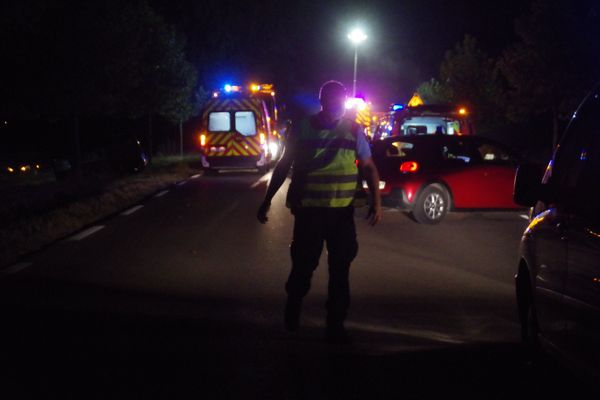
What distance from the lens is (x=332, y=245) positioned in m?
6.60

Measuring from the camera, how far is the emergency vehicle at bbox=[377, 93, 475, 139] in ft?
69.9

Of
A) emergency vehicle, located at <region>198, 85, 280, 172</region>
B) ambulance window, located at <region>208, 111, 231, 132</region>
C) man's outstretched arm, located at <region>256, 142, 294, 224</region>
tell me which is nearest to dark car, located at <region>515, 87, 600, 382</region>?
man's outstretched arm, located at <region>256, 142, 294, 224</region>

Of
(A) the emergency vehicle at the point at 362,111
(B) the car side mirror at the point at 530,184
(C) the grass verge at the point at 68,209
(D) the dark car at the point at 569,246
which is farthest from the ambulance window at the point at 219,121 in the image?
(B) the car side mirror at the point at 530,184

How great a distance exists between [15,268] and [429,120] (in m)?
14.1

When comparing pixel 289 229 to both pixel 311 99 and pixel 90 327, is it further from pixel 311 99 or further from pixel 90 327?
pixel 311 99

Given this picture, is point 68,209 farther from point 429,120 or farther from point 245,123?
point 245,123

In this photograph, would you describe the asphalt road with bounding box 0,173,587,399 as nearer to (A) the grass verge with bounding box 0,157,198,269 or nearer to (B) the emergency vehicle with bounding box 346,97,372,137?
(A) the grass verge with bounding box 0,157,198,269

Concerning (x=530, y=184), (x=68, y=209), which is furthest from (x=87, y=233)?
(x=530, y=184)

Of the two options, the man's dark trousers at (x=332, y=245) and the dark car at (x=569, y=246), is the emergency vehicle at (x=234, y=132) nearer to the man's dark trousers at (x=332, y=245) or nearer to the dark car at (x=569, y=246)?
the man's dark trousers at (x=332, y=245)

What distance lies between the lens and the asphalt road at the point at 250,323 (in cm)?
550

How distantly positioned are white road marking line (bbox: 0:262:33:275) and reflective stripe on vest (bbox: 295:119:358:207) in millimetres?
4598

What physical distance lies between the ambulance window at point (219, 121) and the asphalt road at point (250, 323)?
47.4ft

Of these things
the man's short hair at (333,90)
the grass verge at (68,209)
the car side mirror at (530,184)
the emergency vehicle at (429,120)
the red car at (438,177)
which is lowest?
the grass verge at (68,209)

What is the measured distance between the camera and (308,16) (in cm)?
7819
